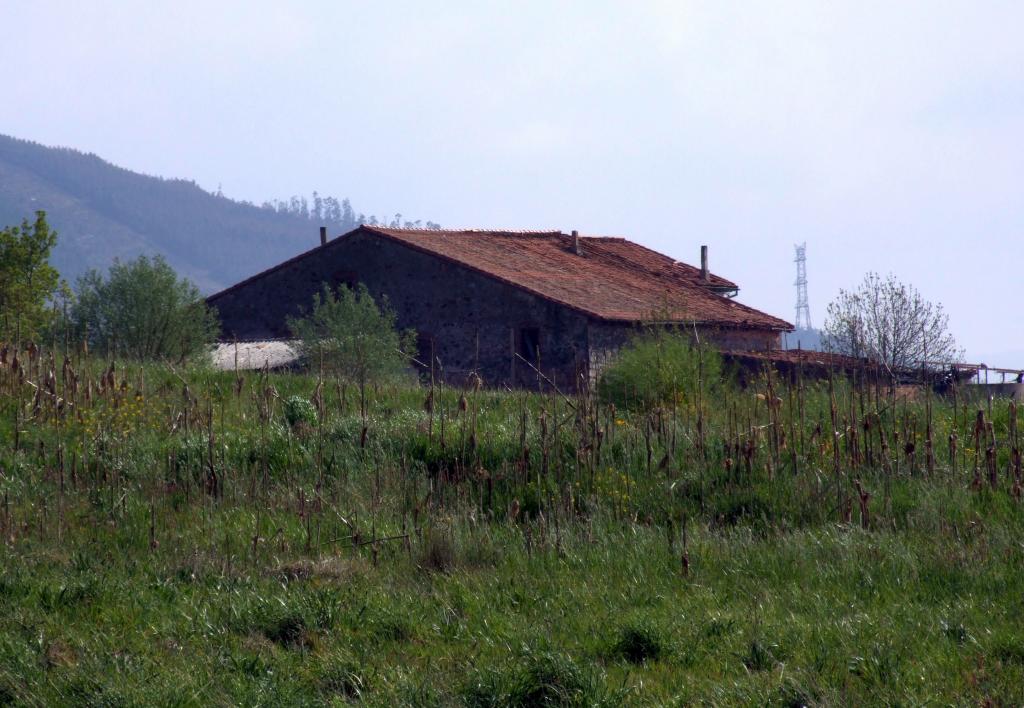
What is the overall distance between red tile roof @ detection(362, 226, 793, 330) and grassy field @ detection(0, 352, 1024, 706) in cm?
1844

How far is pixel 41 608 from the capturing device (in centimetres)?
598

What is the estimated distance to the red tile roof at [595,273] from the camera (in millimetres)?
30664

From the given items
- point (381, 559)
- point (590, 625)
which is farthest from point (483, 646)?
point (381, 559)

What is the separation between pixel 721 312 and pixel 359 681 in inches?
1263

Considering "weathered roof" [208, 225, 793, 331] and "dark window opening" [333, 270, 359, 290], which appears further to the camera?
"dark window opening" [333, 270, 359, 290]

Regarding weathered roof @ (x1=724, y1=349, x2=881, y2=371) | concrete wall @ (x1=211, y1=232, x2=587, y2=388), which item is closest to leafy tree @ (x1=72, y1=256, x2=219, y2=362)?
concrete wall @ (x1=211, y1=232, x2=587, y2=388)

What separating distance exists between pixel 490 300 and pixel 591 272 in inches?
283

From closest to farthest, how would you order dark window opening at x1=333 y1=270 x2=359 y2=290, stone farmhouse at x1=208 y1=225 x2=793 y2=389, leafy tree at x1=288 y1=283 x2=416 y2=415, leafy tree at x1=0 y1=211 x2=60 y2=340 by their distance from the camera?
leafy tree at x1=288 y1=283 x2=416 y2=415
stone farmhouse at x1=208 y1=225 x2=793 y2=389
dark window opening at x1=333 y1=270 x2=359 y2=290
leafy tree at x1=0 y1=211 x2=60 y2=340

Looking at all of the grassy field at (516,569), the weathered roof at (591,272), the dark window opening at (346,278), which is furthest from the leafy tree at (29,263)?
the grassy field at (516,569)

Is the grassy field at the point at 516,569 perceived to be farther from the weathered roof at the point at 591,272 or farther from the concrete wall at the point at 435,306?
the weathered roof at the point at 591,272

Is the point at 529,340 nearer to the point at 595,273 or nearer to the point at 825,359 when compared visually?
the point at 595,273

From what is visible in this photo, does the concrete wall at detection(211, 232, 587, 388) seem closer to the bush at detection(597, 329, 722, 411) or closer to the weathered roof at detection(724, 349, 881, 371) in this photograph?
the weathered roof at detection(724, 349, 881, 371)

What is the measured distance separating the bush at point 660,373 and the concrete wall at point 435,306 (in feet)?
29.5

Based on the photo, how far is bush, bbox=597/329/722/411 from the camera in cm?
1498
